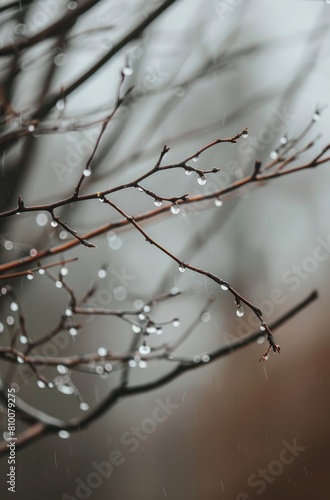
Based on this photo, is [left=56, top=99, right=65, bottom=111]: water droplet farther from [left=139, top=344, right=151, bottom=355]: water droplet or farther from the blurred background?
the blurred background

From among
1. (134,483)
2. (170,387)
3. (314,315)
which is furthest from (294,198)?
(134,483)

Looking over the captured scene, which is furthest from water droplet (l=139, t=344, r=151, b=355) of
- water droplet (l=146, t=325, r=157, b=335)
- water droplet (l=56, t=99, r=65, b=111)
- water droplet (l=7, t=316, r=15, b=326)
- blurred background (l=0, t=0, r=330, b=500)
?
blurred background (l=0, t=0, r=330, b=500)

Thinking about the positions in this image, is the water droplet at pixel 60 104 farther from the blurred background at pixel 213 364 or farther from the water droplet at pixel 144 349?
the blurred background at pixel 213 364

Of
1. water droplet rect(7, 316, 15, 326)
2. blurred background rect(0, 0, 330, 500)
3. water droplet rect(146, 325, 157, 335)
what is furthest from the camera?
blurred background rect(0, 0, 330, 500)

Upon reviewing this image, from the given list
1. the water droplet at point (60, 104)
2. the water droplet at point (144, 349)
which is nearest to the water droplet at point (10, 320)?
the water droplet at point (144, 349)

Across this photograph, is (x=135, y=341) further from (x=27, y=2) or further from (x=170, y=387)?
(x=170, y=387)

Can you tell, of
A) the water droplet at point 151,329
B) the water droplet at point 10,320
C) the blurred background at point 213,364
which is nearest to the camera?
the water droplet at point 151,329

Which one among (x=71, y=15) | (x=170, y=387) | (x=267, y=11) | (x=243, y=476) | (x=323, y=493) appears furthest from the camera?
(x=170, y=387)

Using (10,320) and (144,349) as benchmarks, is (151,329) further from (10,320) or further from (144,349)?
(10,320)

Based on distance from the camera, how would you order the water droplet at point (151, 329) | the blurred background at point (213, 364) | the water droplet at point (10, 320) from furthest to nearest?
the blurred background at point (213, 364) < the water droplet at point (10, 320) < the water droplet at point (151, 329)

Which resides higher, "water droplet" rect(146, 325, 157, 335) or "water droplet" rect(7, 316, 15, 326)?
"water droplet" rect(146, 325, 157, 335)

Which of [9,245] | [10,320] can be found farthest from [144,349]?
[9,245]
